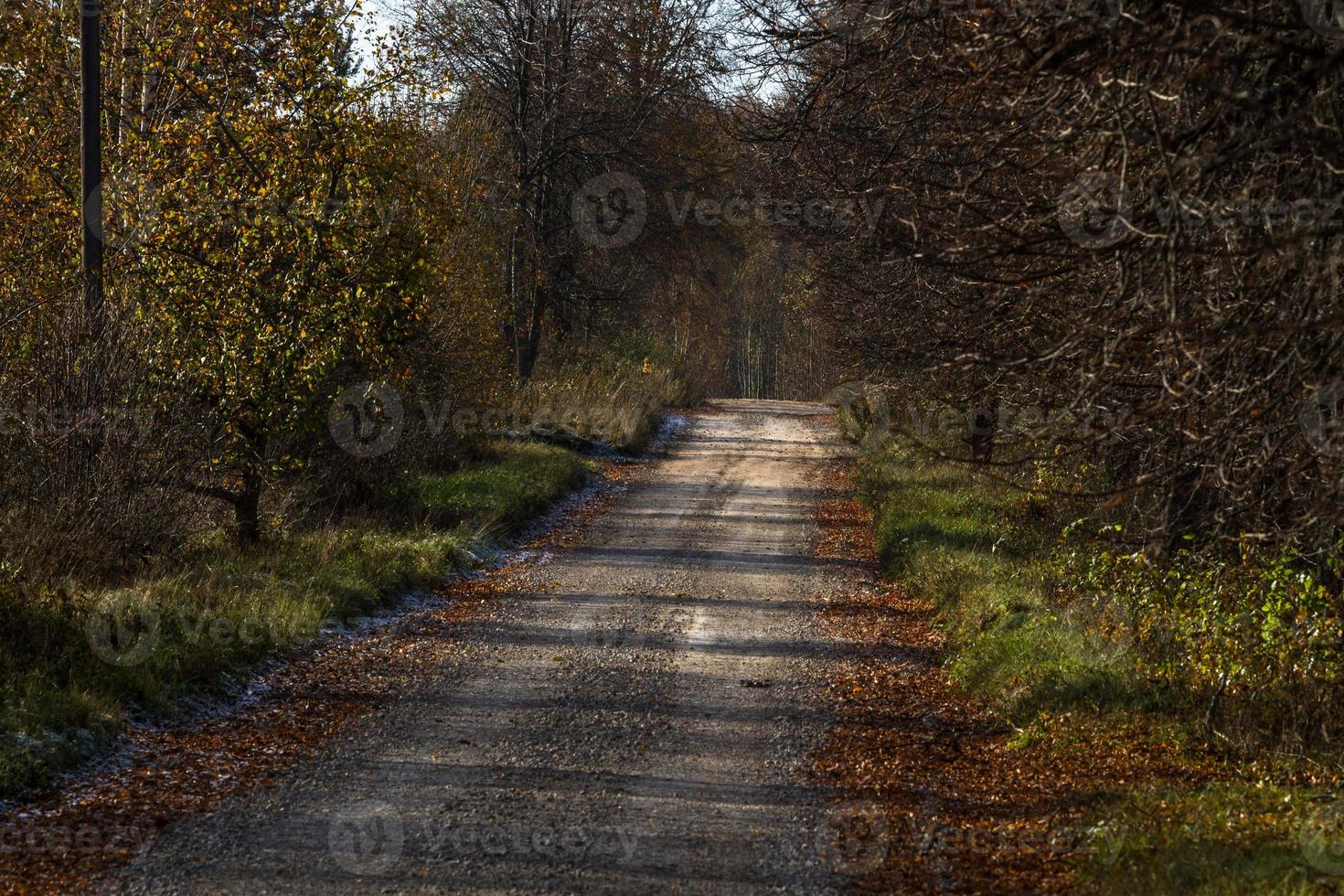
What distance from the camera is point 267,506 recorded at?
45.4 feet

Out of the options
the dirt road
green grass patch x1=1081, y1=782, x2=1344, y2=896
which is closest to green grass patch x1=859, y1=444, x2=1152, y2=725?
the dirt road

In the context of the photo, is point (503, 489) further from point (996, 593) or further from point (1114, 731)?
point (1114, 731)

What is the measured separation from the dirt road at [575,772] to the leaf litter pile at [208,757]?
20cm

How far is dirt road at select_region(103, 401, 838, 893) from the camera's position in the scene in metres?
5.29

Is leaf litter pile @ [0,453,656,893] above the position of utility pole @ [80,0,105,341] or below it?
below

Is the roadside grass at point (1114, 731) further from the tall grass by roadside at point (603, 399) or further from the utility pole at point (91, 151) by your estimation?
the tall grass by roadside at point (603, 399)

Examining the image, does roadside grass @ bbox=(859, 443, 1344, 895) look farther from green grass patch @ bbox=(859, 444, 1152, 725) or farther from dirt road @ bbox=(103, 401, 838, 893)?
dirt road @ bbox=(103, 401, 838, 893)

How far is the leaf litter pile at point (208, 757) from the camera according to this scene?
5402 millimetres

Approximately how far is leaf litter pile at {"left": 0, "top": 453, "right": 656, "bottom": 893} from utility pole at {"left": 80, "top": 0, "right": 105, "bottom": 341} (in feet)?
13.5

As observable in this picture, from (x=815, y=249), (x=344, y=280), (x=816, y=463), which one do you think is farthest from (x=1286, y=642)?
(x=816, y=463)

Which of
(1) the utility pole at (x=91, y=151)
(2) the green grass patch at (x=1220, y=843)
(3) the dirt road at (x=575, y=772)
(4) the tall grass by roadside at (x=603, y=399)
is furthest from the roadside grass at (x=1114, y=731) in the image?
(4) the tall grass by roadside at (x=603, y=399)

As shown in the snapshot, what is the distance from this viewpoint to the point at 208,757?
6.84 m

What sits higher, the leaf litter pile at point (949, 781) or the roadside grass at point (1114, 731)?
the roadside grass at point (1114, 731)

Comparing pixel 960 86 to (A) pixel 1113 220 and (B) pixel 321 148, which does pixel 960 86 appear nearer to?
(A) pixel 1113 220
